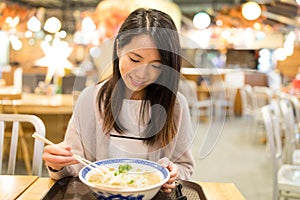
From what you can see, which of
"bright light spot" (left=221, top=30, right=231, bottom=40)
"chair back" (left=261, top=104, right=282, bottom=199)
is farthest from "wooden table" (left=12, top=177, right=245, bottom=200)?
"bright light spot" (left=221, top=30, right=231, bottom=40)

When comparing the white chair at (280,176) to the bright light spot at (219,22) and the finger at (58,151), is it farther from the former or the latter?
the bright light spot at (219,22)

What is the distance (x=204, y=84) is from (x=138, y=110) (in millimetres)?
392

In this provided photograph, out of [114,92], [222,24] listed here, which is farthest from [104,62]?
[222,24]

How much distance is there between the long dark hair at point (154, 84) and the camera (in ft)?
3.12

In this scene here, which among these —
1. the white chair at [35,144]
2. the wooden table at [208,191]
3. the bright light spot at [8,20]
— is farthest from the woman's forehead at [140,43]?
the bright light spot at [8,20]

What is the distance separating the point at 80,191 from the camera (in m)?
0.98

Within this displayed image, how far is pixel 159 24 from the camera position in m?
0.98

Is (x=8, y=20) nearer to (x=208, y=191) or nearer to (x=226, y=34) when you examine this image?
(x=208, y=191)

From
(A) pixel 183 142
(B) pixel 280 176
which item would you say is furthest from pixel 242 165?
(A) pixel 183 142

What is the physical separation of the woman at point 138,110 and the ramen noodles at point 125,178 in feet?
0.24

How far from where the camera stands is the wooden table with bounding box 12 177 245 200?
1.00 meters

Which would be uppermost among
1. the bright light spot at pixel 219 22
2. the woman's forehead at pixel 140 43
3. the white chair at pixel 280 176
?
the bright light spot at pixel 219 22

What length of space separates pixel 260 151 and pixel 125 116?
3.82 metres

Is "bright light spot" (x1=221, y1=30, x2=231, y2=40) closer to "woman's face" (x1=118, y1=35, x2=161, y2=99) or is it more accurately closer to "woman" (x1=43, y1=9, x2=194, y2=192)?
"woman" (x1=43, y1=9, x2=194, y2=192)
